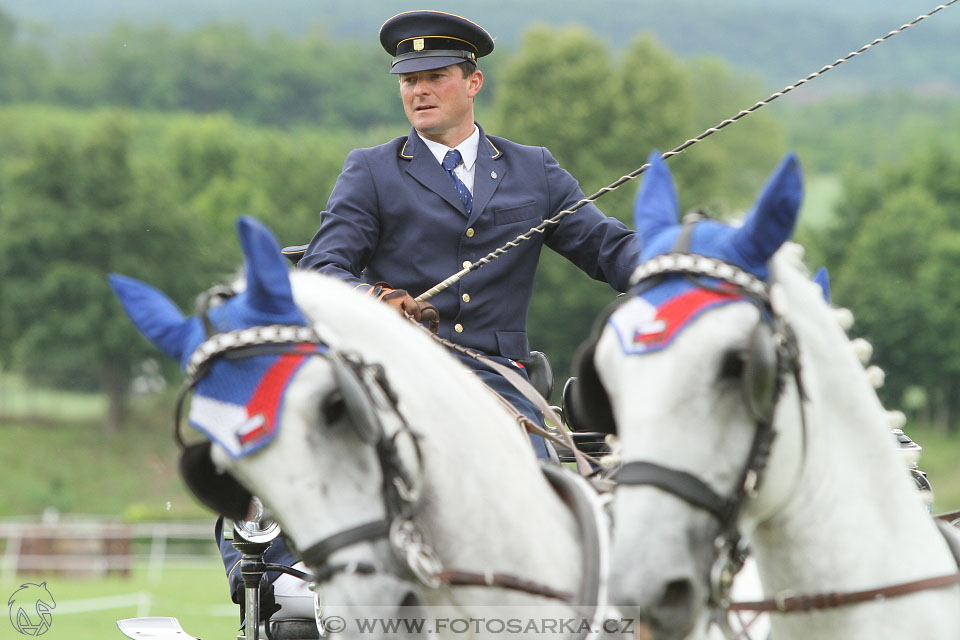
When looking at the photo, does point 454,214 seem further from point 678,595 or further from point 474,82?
point 678,595

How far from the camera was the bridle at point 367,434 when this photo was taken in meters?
3.36

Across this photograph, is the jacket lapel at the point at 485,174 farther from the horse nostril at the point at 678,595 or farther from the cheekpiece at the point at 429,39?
the horse nostril at the point at 678,595

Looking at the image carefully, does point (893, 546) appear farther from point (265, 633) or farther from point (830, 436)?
point (265, 633)

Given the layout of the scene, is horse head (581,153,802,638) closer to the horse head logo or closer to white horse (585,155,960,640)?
white horse (585,155,960,640)

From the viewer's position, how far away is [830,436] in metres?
3.59

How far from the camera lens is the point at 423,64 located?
17.6ft

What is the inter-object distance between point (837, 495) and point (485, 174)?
2.20 metres

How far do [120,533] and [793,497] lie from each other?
25.0m

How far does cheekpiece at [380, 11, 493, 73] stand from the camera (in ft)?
17.7

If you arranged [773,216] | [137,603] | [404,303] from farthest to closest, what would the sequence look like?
[137,603] < [404,303] < [773,216]

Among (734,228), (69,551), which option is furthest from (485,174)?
(69,551)

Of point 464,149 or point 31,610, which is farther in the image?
point 31,610

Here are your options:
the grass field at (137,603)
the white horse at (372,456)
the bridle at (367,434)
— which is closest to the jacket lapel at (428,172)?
the white horse at (372,456)

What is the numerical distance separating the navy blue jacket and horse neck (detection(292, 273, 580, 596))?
1.21m
